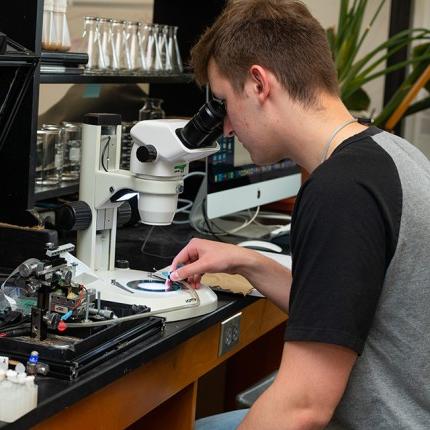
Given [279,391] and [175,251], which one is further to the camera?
[175,251]

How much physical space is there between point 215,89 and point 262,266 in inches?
17.1

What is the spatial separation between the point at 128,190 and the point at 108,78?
1.94 ft

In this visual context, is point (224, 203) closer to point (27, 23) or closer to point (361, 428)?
point (27, 23)

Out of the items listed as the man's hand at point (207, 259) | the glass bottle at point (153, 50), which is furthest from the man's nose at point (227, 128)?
the glass bottle at point (153, 50)

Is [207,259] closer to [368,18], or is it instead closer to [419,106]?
[419,106]

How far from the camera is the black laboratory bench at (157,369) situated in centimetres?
147

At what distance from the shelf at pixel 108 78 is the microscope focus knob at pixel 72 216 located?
14.3 inches

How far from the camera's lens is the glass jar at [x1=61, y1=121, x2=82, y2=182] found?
100 inches

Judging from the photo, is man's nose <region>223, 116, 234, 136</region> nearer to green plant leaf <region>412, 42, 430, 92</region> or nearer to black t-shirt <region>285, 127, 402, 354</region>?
black t-shirt <region>285, 127, 402, 354</region>

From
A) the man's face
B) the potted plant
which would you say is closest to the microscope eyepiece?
the man's face

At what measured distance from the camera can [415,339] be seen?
1.43m

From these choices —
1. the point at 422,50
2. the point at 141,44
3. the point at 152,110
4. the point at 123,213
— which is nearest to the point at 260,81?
the point at 123,213

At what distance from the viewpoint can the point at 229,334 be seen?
2.07 metres

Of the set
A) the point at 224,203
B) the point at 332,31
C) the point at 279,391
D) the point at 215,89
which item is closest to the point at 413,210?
the point at 279,391
